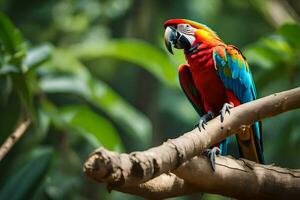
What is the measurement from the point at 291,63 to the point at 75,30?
235cm

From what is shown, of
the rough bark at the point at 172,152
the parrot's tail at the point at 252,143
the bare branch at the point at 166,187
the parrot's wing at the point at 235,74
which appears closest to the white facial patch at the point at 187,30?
the parrot's wing at the point at 235,74

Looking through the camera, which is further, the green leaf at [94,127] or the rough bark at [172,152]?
the green leaf at [94,127]

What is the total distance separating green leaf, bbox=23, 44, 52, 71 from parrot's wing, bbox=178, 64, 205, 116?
25.1 inches

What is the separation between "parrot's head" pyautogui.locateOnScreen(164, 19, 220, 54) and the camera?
2.13 m

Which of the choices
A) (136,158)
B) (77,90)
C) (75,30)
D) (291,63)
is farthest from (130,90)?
(136,158)

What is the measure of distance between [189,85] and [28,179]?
784 millimetres

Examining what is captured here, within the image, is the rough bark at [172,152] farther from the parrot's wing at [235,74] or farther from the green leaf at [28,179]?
the green leaf at [28,179]

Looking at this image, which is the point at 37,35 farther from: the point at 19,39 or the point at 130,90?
the point at 19,39

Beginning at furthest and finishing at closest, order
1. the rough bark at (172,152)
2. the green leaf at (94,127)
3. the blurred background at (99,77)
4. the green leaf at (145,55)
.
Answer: the green leaf at (145,55), the green leaf at (94,127), the blurred background at (99,77), the rough bark at (172,152)

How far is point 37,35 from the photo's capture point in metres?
4.44

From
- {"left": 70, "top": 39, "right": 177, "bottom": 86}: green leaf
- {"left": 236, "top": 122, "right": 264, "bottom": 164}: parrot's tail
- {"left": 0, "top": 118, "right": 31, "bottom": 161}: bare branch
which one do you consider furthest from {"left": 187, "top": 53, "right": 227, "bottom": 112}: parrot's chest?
{"left": 70, "top": 39, "right": 177, "bottom": 86}: green leaf

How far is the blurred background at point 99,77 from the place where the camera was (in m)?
2.55

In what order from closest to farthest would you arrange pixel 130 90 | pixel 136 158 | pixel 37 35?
pixel 136 158, pixel 37 35, pixel 130 90

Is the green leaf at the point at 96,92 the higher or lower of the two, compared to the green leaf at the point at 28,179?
higher
